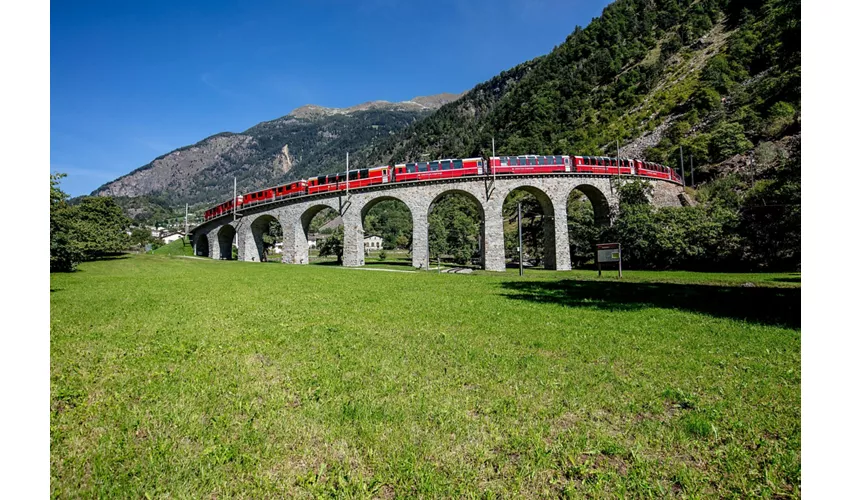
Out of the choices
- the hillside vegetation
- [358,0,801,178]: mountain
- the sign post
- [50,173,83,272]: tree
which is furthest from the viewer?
[358,0,801,178]: mountain

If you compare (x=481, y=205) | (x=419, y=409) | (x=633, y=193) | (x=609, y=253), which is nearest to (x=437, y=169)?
(x=481, y=205)

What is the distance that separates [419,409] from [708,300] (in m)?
13.2

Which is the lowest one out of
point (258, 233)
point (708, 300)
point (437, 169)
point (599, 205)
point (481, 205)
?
point (708, 300)

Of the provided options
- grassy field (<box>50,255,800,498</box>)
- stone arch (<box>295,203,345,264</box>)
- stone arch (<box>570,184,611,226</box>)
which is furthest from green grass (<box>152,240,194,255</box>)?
grassy field (<box>50,255,800,498</box>)

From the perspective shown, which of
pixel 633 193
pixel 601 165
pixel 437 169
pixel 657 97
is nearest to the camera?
pixel 437 169

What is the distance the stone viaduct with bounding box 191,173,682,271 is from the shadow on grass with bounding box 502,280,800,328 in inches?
817

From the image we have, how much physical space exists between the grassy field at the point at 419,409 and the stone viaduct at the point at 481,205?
28.5m

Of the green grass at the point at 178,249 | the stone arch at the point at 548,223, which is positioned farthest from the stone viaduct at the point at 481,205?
the green grass at the point at 178,249

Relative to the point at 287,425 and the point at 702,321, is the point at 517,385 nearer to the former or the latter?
the point at 287,425

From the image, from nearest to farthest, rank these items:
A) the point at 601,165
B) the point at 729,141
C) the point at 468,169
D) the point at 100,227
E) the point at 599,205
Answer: the point at 100,227
the point at 468,169
the point at 601,165
the point at 599,205
the point at 729,141

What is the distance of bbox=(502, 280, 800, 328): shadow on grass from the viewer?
9758 mm

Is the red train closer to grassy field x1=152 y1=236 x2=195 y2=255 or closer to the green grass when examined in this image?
grassy field x1=152 y1=236 x2=195 y2=255

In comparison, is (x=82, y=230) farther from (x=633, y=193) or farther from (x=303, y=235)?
(x=633, y=193)

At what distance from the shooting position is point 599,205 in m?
41.0
